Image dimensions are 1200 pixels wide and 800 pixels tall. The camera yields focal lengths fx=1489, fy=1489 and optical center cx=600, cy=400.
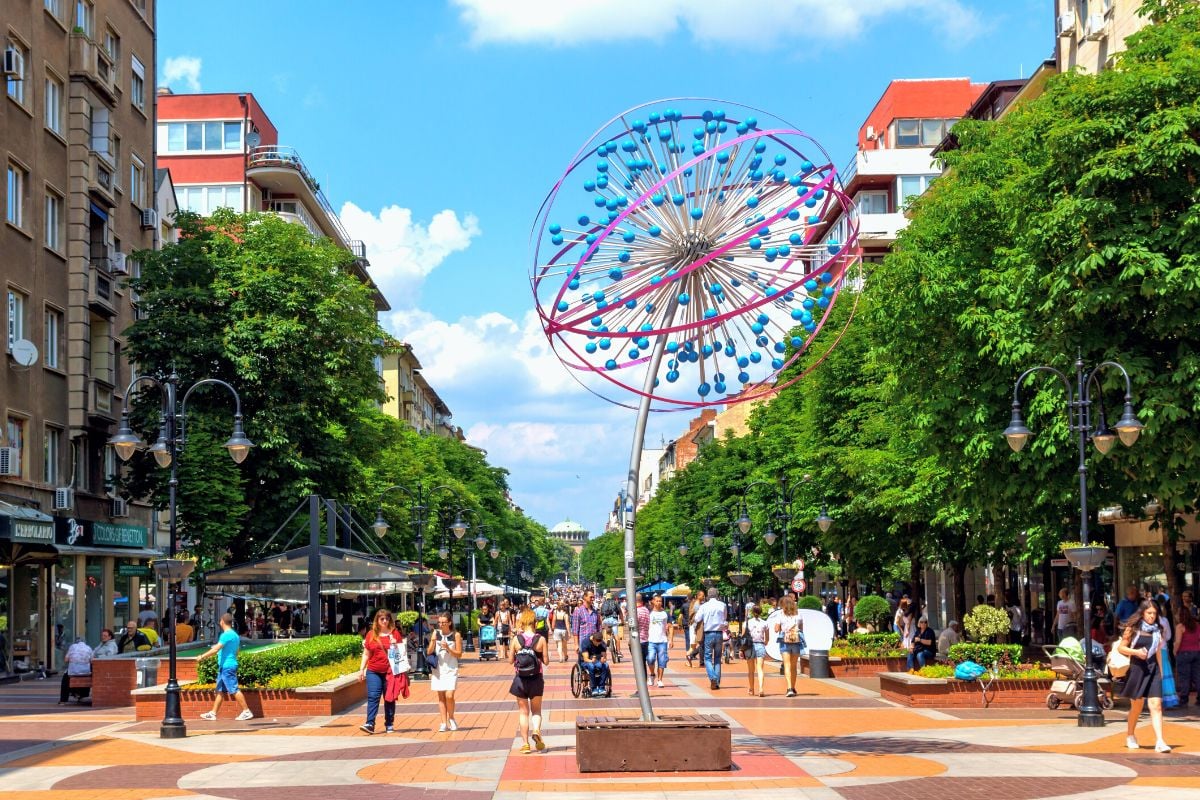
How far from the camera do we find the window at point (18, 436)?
120 feet

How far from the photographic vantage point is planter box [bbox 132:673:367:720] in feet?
79.9

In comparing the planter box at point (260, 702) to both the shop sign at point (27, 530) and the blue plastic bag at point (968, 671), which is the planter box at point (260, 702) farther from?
the blue plastic bag at point (968, 671)

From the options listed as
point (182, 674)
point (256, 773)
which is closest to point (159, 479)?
point (182, 674)

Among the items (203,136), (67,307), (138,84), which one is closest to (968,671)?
(67,307)

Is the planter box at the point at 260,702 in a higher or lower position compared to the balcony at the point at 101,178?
lower

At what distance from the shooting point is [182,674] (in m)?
28.7

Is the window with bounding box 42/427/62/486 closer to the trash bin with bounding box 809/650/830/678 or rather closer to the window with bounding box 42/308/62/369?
the window with bounding box 42/308/62/369

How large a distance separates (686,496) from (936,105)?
27943 millimetres

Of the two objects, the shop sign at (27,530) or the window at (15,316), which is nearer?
the shop sign at (27,530)

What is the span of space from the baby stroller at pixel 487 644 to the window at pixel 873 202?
35191mm

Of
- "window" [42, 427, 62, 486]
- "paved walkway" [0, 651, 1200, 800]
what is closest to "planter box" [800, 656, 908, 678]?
"paved walkway" [0, 651, 1200, 800]

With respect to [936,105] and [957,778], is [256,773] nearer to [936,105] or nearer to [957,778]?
[957,778]

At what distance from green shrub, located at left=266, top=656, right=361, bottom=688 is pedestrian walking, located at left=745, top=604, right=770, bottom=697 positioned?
775cm

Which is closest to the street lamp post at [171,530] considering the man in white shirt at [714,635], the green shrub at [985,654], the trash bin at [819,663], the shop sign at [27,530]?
the man in white shirt at [714,635]
